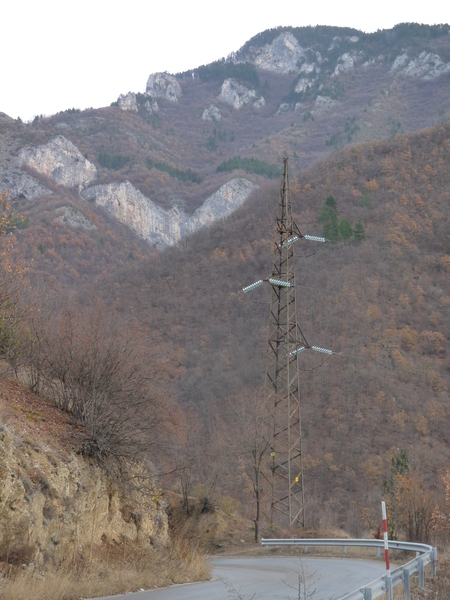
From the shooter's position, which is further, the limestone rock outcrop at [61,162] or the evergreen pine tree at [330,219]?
the limestone rock outcrop at [61,162]

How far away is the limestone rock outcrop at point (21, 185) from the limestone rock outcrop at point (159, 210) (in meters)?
19.1

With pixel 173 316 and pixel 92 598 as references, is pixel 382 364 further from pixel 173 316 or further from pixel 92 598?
pixel 92 598

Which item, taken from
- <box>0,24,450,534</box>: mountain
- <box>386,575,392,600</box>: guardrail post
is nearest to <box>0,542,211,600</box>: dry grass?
<box>386,575,392,600</box>: guardrail post

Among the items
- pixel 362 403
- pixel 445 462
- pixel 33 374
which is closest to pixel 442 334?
pixel 362 403

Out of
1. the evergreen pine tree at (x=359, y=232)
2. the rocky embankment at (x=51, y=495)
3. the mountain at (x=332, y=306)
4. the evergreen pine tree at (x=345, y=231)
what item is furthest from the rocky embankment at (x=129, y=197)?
the rocky embankment at (x=51, y=495)

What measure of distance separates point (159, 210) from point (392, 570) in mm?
186873

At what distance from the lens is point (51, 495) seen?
10.7 metres

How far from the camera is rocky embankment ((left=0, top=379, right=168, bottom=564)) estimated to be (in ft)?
31.2

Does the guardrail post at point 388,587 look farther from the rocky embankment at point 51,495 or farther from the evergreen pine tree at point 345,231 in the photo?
the evergreen pine tree at point 345,231

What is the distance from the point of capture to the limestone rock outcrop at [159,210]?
188750mm

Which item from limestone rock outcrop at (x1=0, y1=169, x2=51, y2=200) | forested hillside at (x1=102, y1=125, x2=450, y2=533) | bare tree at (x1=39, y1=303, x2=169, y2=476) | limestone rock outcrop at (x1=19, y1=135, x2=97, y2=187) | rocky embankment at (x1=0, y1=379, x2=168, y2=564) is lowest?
rocky embankment at (x1=0, y1=379, x2=168, y2=564)

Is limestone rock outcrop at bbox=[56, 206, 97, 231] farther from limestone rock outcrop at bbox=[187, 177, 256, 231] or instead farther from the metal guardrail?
the metal guardrail

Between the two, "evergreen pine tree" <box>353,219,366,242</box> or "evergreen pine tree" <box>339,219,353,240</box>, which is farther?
"evergreen pine tree" <box>339,219,353,240</box>

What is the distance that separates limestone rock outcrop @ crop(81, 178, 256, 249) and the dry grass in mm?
176869
